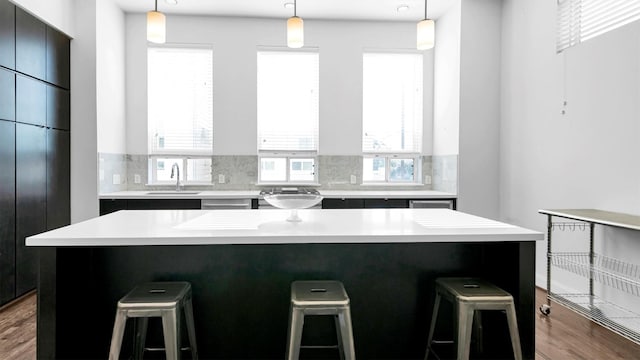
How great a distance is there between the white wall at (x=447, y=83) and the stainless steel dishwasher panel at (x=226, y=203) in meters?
2.49

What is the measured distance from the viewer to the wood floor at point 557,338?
8.75 ft

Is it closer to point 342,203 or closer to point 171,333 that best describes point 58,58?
point 342,203

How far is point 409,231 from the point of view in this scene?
6.74ft

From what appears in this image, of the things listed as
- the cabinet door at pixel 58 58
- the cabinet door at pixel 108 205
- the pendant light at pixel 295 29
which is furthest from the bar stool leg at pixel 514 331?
the cabinet door at pixel 58 58

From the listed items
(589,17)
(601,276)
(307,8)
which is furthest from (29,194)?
(589,17)

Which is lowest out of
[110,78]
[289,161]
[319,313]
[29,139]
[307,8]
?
[319,313]

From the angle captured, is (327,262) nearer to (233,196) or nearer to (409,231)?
(409,231)

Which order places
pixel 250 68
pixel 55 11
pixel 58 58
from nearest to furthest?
pixel 55 11 → pixel 58 58 → pixel 250 68

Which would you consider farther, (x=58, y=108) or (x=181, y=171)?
(x=181, y=171)

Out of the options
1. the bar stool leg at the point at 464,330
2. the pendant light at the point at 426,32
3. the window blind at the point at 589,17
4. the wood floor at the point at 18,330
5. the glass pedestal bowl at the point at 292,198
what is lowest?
the wood floor at the point at 18,330

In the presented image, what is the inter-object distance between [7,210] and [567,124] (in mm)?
4894

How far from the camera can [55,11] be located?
4.01m

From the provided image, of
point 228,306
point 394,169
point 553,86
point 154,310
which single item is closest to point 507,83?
point 553,86

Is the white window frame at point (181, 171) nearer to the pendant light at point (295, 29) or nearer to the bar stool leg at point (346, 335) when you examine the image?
the pendant light at point (295, 29)
